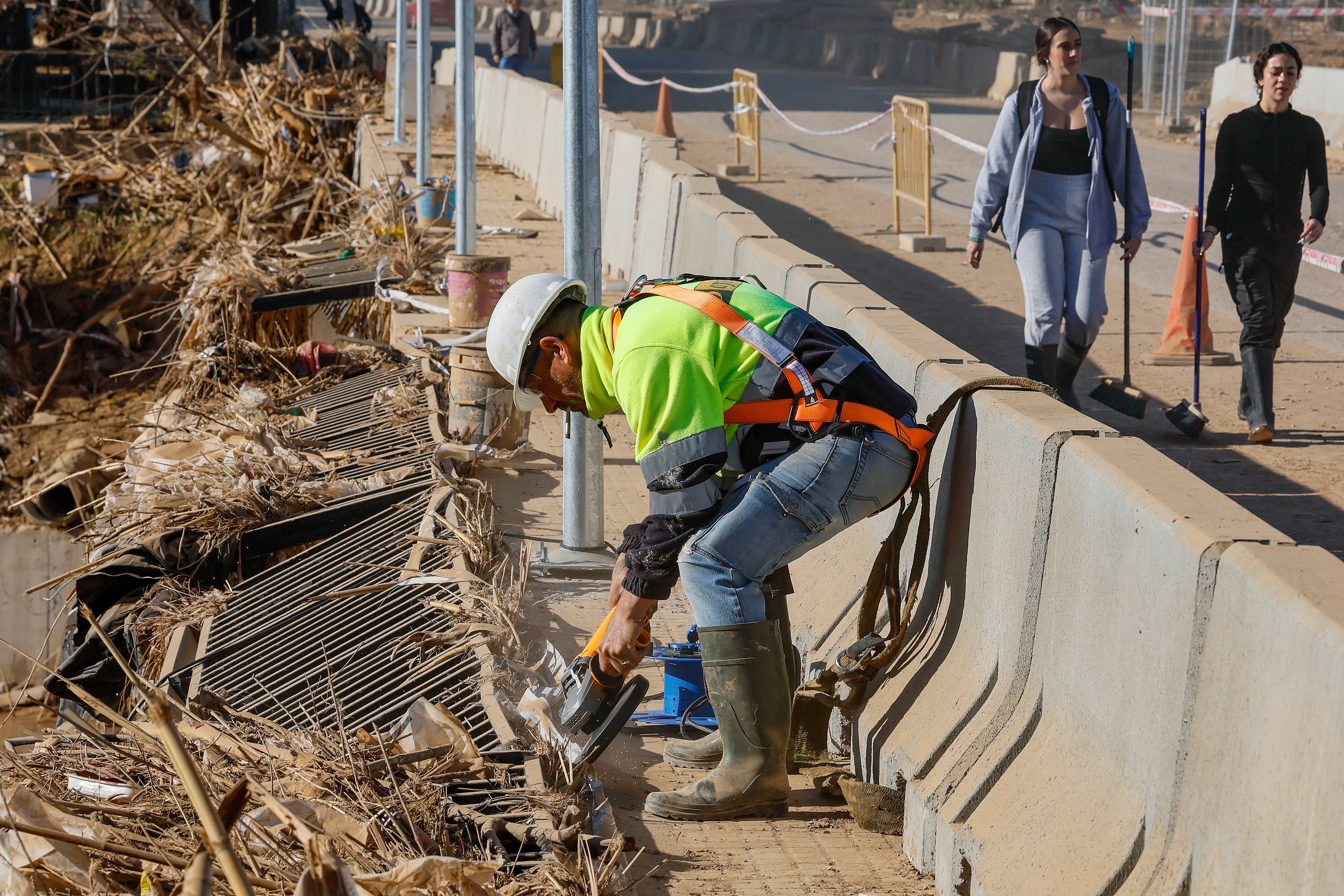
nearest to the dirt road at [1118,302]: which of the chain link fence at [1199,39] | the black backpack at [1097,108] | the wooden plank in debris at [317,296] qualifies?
the black backpack at [1097,108]

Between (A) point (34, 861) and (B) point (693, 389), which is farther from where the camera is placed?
(B) point (693, 389)

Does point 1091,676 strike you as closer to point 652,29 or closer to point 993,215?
point 993,215

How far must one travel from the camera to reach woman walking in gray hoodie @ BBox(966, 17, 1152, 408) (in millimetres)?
6887

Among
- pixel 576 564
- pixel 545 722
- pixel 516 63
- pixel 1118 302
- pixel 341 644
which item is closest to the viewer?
pixel 545 722

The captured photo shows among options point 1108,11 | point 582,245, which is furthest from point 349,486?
point 1108,11

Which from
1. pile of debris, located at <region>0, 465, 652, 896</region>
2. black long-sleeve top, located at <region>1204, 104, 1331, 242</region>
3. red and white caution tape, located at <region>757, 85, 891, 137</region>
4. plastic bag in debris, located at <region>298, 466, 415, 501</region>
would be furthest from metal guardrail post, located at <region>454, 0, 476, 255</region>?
pile of debris, located at <region>0, 465, 652, 896</region>

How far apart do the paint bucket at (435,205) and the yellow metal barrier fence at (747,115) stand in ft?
17.7

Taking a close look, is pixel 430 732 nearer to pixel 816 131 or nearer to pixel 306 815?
pixel 306 815

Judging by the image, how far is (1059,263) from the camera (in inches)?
276

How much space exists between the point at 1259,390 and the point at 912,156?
712 cm

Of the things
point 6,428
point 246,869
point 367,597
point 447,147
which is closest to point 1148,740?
point 246,869

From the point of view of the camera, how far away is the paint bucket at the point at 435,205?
42.4 ft

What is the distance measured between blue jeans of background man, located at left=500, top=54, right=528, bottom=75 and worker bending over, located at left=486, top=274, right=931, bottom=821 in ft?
59.6

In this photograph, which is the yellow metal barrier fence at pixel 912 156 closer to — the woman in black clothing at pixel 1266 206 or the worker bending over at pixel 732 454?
the woman in black clothing at pixel 1266 206
